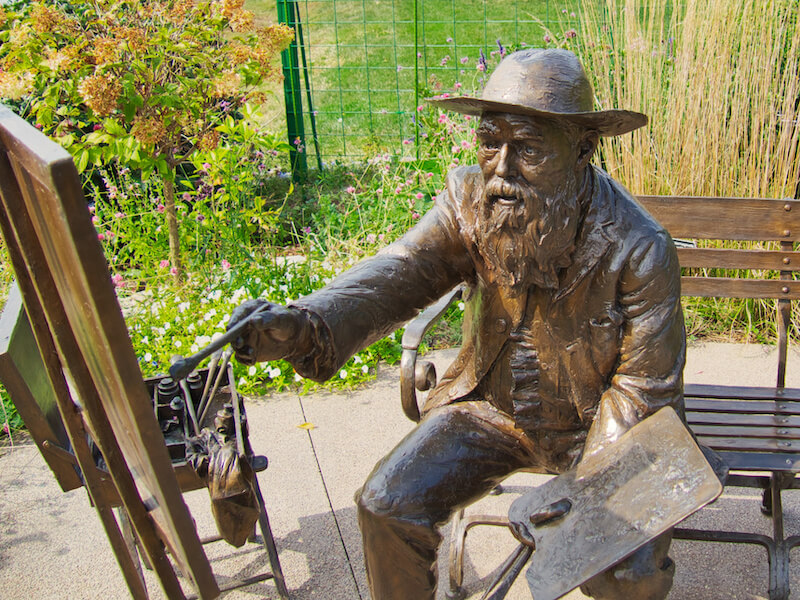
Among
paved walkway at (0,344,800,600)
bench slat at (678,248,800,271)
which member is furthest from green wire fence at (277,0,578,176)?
bench slat at (678,248,800,271)

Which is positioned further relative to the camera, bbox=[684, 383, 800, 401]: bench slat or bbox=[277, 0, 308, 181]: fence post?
bbox=[277, 0, 308, 181]: fence post

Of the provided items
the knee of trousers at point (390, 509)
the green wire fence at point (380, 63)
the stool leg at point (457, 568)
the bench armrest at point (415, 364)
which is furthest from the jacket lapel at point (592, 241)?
the green wire fence at point (380, 63)

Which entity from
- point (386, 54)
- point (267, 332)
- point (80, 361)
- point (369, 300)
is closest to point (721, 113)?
point (369, 300)

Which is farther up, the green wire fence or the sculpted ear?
the sculpted ear

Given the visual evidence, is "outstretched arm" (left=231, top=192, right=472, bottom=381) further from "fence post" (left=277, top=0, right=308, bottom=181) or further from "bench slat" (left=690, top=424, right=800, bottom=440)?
"fence post" (left=277, top=0, right=308, bottom=181)

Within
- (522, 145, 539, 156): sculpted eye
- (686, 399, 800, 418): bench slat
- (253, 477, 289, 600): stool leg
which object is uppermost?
(522, 145, 539, 156): sculpted eye

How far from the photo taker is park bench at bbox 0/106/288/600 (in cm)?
→ 121

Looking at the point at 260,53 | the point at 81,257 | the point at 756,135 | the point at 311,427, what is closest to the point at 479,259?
the point at 81,257

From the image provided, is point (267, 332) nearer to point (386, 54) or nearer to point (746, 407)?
point (746, 407)

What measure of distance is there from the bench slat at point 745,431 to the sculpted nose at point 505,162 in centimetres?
126

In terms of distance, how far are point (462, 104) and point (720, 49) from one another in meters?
3.23

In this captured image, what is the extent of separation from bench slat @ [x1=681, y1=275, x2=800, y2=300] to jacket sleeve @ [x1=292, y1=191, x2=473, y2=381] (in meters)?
1.38

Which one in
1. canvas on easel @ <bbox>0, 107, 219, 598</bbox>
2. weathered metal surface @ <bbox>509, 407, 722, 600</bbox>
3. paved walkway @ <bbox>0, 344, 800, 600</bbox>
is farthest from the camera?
paved walkway @ <bbox>0, 344, 800, 600</bbox>

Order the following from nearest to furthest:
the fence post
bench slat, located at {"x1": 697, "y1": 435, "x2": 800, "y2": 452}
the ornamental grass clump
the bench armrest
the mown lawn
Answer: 1. the bench armrest
2. bench slat, located at {"x1": 697, "y1": 435, "x2": 800, "y2": 452}
3. the ornamental grass clump
4. the fence post
5. the mown lawn
